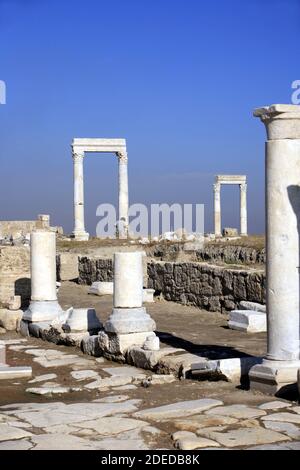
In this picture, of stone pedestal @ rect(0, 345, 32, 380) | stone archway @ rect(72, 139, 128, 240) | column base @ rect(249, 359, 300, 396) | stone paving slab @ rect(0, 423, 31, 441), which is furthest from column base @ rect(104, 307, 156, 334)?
stone archway @ rect(72, 139, 128, 240)

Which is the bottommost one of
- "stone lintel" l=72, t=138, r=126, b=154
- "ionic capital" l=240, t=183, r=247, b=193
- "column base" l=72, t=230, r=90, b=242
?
"column base" l=72, t=230, r=90, b=242

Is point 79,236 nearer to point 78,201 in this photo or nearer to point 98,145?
point 78,201

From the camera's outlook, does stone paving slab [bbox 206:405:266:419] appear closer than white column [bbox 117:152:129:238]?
Yes

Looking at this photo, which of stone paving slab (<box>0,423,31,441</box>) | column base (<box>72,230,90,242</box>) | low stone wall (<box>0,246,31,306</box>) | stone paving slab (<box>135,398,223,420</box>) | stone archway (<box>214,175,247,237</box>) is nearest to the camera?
stone paving slab (<box>0,423,31,441</box>)

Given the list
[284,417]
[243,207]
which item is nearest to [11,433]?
[284,417]

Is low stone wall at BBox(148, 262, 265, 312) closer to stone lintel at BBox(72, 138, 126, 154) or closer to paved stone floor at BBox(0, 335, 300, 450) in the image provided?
paved stone floor at BBox(0, 335, 300, 450)

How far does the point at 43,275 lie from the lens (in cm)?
1313

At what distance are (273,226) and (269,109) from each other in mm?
1148

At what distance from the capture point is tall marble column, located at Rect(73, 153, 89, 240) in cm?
3491

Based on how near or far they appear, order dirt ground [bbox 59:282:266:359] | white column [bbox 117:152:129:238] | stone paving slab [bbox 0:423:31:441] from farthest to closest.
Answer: white column [bbox 117:152:129:238]
dirt ground [bbox 59:282:266:359]
stone paving slab [bbox 0:423:31:441]

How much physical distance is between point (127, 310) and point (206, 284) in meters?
4.38

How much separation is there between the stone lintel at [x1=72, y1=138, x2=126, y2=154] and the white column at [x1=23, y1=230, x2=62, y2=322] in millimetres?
21492

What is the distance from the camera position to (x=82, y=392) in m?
Result: 7.93
